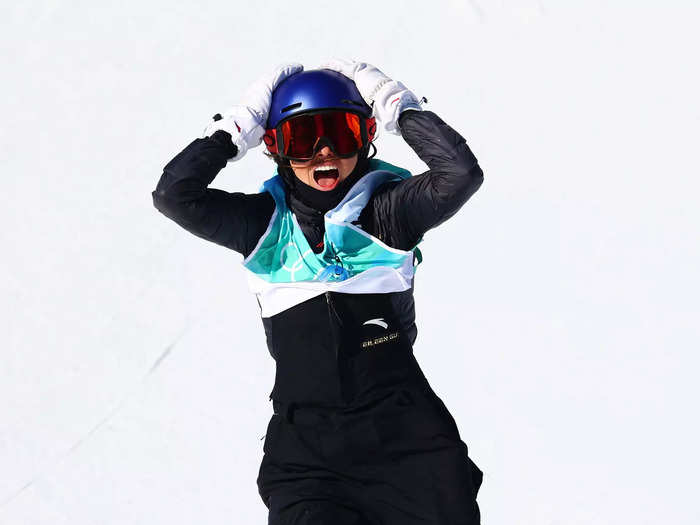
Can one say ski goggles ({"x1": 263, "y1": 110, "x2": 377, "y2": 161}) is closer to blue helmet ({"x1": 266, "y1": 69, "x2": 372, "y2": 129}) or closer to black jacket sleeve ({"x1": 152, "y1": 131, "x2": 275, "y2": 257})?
blue helmet ({"x1": 266, "y1": 69, "x2": 372, "y2": 129})

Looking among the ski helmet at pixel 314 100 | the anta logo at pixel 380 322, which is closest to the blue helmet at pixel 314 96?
the ski helmet at pixel 314 100

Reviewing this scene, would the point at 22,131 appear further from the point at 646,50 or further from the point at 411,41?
the point at 646,50

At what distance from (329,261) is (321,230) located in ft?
0.43

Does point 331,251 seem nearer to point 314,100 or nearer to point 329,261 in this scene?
point 329,261

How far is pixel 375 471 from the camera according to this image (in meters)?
4.07

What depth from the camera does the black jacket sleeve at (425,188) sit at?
159 inches

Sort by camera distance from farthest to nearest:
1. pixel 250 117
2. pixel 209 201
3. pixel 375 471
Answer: pixel 250 117, pixel 209 201, pixel 375 471

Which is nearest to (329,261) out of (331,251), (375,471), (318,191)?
(331,251)

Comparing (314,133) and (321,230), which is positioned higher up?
(314,133)

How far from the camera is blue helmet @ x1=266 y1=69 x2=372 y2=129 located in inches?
167

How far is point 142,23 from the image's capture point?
7.11 meters

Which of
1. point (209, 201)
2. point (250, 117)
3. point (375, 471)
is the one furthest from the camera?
point (250, 117)

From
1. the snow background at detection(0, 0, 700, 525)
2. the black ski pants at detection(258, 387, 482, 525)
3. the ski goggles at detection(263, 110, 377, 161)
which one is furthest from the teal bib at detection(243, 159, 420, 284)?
the snow background at detection(0, 0, 700, 525)

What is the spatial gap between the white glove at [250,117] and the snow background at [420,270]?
1880 millimetres
